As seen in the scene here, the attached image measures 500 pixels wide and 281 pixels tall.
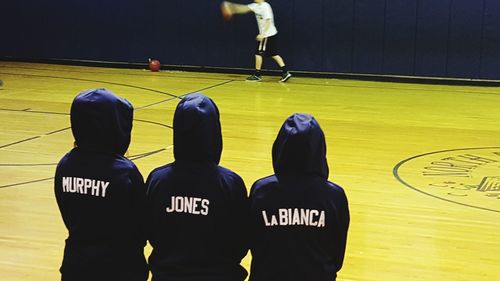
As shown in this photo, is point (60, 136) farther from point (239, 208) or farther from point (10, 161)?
point (239, 208)

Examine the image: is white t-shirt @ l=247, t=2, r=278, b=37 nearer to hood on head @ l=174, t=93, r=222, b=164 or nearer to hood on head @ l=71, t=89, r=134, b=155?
hood on head @ l=71, t=89, r=134, b=155

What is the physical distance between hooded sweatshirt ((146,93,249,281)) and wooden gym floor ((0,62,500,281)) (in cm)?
192

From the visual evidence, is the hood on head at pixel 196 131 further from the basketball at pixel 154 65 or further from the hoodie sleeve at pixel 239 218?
the basketball at pixel 154 65

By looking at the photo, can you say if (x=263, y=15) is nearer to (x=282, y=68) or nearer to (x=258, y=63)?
(x=258, y=63)

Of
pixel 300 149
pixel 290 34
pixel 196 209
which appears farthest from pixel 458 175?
pixel 290 34

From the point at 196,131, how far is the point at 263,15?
1142 cm

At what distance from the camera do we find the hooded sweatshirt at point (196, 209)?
3.03 metres

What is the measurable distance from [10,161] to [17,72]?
815 centimetres

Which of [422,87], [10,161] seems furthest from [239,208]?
[422,87]

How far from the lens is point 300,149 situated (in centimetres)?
297

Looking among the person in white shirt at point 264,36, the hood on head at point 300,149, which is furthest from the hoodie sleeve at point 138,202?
the person in white shirt at point 264,36

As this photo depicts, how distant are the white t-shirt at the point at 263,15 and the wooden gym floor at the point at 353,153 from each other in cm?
96

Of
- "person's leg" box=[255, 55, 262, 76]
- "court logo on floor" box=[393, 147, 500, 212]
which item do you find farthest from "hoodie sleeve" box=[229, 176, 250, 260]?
"person's leg" box=[255, 55, 262, 76]

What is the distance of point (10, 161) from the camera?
7805 mm
